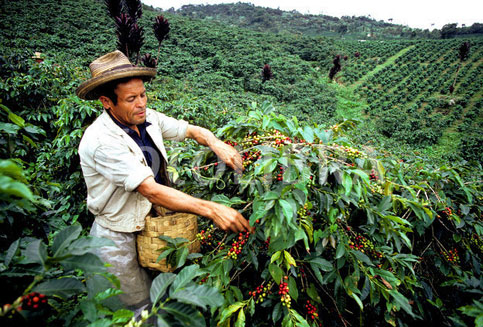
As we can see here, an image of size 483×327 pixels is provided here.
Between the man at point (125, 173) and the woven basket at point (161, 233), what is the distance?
0.25 feet

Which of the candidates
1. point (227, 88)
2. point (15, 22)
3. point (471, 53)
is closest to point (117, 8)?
point (227, 88)

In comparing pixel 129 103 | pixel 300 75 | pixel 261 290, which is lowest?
pixel 300 75

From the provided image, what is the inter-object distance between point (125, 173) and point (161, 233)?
0.40 m

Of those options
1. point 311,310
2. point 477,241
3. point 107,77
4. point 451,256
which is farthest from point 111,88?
point 477,241

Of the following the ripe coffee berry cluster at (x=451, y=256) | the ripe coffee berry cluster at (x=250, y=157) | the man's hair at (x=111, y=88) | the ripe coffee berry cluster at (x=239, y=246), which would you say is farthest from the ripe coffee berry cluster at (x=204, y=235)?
the ripe coffee berry cluster at (x=451, y=256)

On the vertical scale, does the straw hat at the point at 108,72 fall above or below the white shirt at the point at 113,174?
above

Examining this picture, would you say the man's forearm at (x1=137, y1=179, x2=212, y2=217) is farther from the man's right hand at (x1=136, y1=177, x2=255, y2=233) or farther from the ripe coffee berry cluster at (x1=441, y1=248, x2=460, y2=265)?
the ripe coffee berry cluster at (x1=441, y1=248, x2=460, y2=265)

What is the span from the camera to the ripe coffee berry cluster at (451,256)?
151 cm

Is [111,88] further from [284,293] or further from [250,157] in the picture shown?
[284,293]

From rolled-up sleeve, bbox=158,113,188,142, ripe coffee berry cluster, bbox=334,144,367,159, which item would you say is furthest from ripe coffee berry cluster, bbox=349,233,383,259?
rolled-up sleeve, bbox=158,113,188,142

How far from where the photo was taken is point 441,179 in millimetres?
1642

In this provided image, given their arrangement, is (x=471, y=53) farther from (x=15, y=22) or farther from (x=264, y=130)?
(x=15, y=22)

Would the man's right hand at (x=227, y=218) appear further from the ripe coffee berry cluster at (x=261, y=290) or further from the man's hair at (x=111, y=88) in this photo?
the man's hair at (x=111, y=88)

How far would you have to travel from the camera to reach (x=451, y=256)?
1535 mm
